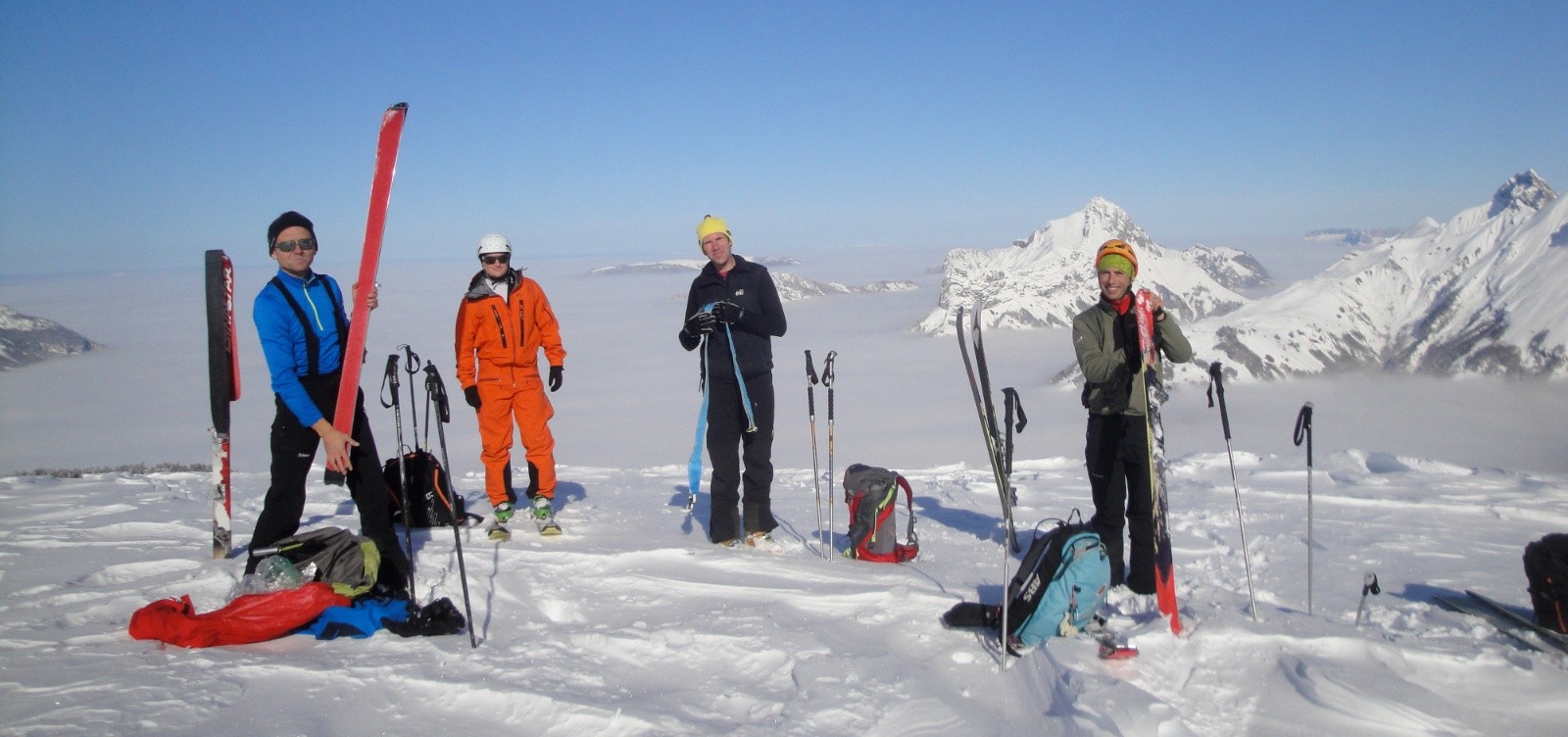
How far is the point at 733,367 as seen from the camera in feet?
19.3

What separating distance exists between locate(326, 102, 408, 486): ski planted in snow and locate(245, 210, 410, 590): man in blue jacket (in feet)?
0.20

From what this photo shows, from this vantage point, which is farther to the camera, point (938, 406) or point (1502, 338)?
point (1502, 338)

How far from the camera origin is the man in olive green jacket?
4.78 meters

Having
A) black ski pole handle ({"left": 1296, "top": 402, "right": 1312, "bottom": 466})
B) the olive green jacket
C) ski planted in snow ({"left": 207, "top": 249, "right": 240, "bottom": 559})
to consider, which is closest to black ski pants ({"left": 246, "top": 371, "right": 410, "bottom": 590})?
ski planted in snow ({"left": 207, "top": 249, "right": 240, "bottom": 559})

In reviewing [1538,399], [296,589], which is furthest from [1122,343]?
[1538,399]

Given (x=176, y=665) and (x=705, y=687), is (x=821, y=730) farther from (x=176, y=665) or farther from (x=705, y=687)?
(x=176, y=665)

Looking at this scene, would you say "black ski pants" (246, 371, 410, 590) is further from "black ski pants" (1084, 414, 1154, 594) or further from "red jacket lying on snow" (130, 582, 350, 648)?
"black ski pants" (1084, 414, 1154, 594)

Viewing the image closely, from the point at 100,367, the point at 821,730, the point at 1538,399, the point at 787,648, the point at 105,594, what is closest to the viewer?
the point at 821,730

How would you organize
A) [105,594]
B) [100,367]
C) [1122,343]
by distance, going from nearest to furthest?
[105,594], [1122,343], [100,367]

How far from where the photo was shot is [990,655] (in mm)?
4000

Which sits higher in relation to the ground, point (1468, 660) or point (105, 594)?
point (105, 594)

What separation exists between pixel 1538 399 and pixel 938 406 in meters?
123

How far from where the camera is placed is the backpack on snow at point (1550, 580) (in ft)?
13.9

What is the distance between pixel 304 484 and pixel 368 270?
140cm
